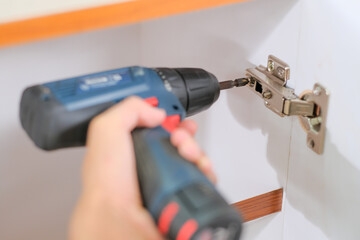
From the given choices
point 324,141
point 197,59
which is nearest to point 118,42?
point 197,59

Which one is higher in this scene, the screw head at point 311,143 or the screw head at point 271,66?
the screw head at point 271,66

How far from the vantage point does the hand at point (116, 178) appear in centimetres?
45

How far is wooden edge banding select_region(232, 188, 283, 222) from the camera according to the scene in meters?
0.80

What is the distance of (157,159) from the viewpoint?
47 centimetres

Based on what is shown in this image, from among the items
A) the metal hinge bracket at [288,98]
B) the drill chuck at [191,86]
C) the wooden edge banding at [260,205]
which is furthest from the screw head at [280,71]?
the wooden edge banding at [260,205]

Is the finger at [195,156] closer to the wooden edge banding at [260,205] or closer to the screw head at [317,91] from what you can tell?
the screw head at [317,91]

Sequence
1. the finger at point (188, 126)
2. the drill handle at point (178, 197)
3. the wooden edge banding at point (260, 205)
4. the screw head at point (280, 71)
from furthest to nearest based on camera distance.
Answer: the wooden edge banding at point (260, 205)
the screw head at point (280, 71)
the finger at point (188, 126)
the drill handle at point (178, 197)

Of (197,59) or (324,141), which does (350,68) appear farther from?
(197,59)

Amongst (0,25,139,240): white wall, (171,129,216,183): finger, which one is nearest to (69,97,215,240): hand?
(171,129,216,183): finger

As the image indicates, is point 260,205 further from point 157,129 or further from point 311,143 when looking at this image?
point 157,129

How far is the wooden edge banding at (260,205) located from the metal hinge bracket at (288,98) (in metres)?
0.15

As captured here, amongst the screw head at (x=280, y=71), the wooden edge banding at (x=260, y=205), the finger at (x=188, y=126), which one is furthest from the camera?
the wooden edge banding at (x=260, y=205)

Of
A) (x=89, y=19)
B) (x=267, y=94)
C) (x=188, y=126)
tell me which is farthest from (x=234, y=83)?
(x=89, y=19)

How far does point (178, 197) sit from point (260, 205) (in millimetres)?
426
